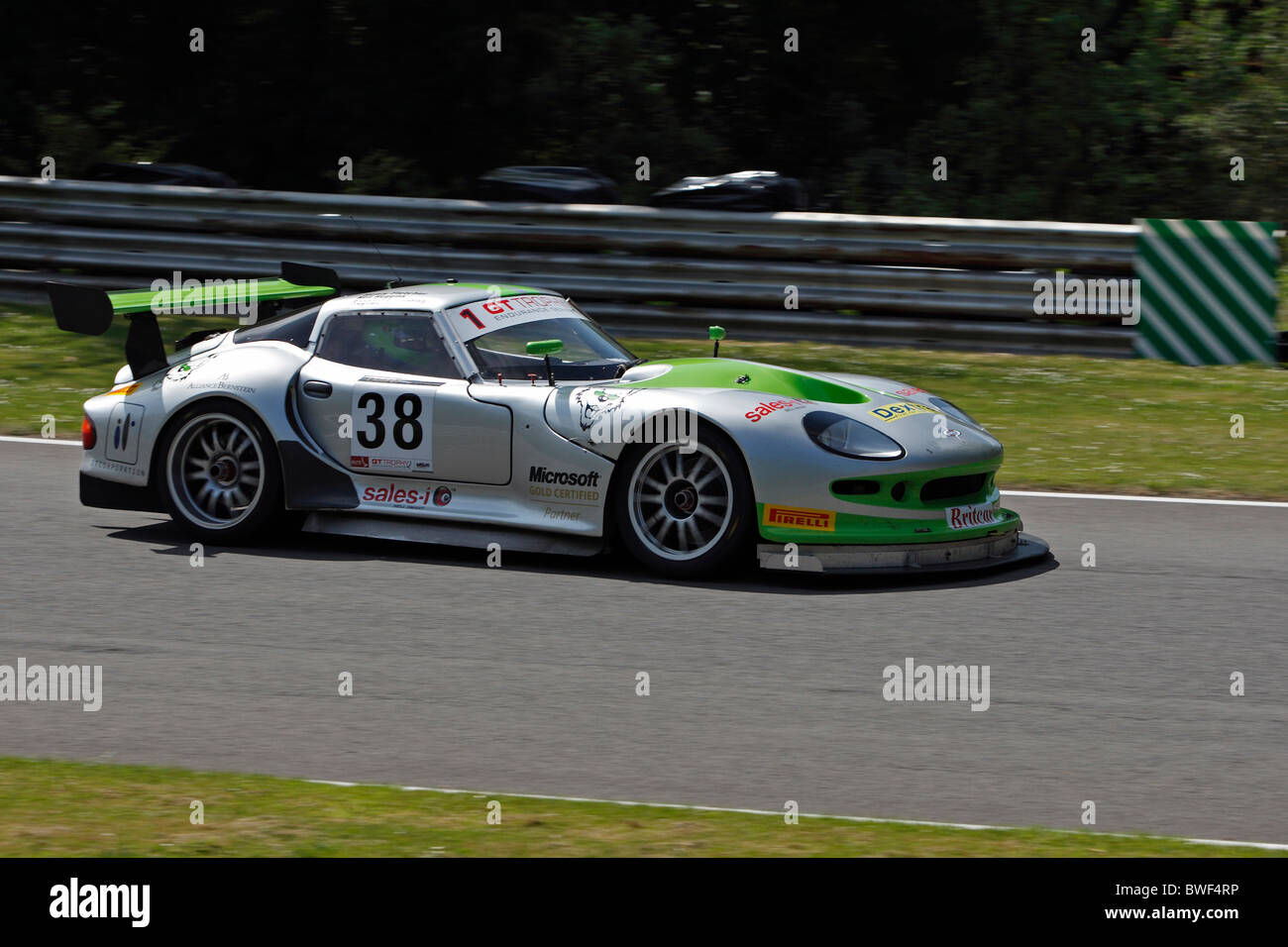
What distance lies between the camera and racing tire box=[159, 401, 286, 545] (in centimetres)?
819

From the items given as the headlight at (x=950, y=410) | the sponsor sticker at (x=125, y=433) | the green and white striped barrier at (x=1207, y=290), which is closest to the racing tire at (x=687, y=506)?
the headlight at (x=950, y=410)

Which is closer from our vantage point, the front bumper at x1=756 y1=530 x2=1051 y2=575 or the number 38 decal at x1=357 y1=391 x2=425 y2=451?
the front bumper at x1=756 y1=530 x2=1051 y2=575

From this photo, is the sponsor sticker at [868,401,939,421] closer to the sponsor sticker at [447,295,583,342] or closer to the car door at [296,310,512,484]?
the car door at [296,310,512,484]

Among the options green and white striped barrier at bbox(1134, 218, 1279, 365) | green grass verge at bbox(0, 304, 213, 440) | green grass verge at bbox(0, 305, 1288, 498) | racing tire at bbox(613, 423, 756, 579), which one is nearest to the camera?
racing tire at bbox(613, 423, 756, 579)

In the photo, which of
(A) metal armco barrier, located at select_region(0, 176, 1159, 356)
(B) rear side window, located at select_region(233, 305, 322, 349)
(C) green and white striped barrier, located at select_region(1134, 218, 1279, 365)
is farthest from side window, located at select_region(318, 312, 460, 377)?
(C) green and white striped barrier, located at select_region(1134, 218, 1279, 365)

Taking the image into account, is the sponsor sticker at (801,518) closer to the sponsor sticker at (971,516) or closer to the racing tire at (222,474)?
the sponsor sticker at (971,516)

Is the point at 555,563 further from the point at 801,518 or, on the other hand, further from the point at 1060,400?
the point at 1060,400

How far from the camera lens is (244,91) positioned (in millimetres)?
19078

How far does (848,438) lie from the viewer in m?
7.46

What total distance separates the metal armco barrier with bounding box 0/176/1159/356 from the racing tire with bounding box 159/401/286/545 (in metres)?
5.77

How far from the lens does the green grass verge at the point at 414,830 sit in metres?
4.27

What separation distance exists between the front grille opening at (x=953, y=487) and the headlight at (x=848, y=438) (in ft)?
0.80

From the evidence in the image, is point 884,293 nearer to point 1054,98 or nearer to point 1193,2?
point 1054,98
